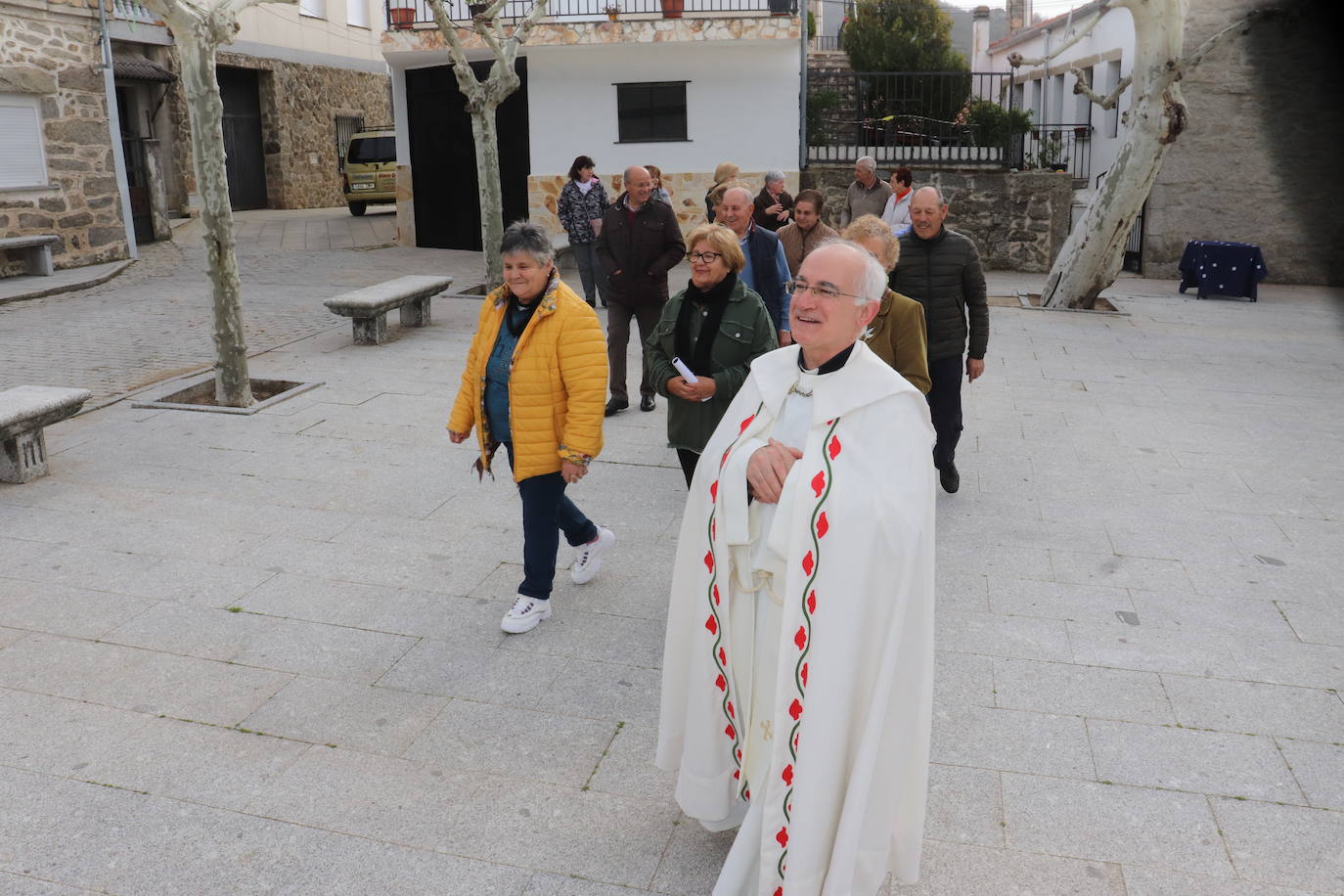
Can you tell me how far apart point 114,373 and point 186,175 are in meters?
16.1

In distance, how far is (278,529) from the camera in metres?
6.02

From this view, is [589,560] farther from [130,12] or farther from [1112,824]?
[130,12]

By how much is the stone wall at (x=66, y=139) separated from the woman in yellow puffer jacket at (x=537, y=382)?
1336 cm

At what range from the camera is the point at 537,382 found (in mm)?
4520

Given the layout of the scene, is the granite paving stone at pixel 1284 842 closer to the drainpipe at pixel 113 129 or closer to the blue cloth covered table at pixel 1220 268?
→ the blue cloth covered table at pixel 1220 268

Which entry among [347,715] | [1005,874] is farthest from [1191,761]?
[347,715]

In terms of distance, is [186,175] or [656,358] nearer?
[656,358]

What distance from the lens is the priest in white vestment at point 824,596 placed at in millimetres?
2596

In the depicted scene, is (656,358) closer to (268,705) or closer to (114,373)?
(268,705)

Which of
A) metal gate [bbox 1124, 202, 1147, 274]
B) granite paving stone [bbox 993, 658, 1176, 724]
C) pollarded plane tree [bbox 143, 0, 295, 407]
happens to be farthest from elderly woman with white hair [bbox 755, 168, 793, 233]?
metal gate [bbox 1124, 202, 1147, 274]

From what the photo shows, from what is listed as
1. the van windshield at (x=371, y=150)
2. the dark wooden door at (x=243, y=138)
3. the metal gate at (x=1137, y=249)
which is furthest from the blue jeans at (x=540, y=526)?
the dark wooden door at (x=243, y=138)

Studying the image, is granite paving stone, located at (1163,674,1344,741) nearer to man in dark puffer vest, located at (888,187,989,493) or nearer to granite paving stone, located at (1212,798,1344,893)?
granite paving stone, located at (1212,798,1344,893)

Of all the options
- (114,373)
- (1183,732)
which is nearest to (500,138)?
(114,373)

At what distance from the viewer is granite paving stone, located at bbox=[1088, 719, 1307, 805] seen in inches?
144
